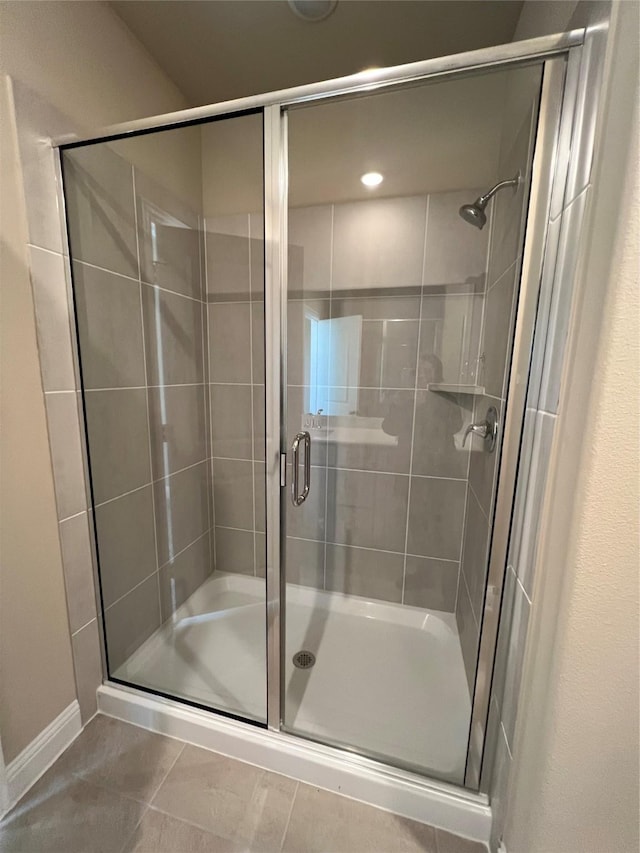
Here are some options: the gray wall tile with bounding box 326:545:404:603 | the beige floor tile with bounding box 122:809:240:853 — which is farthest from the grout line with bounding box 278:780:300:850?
the gray wall tile with bounding box 326:545:404:603

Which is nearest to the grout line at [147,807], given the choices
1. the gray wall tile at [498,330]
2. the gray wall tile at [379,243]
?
the gray wall tile at [498,330]

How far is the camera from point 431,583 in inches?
69.4

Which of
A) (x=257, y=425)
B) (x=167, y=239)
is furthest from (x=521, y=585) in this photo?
(x=167, y=239)

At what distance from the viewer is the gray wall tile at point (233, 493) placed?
71.0 inches

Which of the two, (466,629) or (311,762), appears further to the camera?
(466,629)

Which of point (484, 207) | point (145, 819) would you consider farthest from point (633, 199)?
point (145, 819)

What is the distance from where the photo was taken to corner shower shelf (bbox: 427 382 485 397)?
1.37 metres

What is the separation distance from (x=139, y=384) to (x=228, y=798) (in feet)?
4.63

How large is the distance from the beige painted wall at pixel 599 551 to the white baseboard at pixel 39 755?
1.36 metres

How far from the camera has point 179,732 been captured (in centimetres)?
123

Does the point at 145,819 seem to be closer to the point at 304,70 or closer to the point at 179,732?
the point at 179,732

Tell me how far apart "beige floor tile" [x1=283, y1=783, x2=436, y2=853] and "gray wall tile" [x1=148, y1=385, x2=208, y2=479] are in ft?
4.10

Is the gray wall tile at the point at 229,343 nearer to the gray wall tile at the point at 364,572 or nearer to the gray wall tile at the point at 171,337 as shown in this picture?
the gray wall tile at the point at 171,337

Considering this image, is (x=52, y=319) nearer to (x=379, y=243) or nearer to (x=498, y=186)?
(x=379, y=243)
